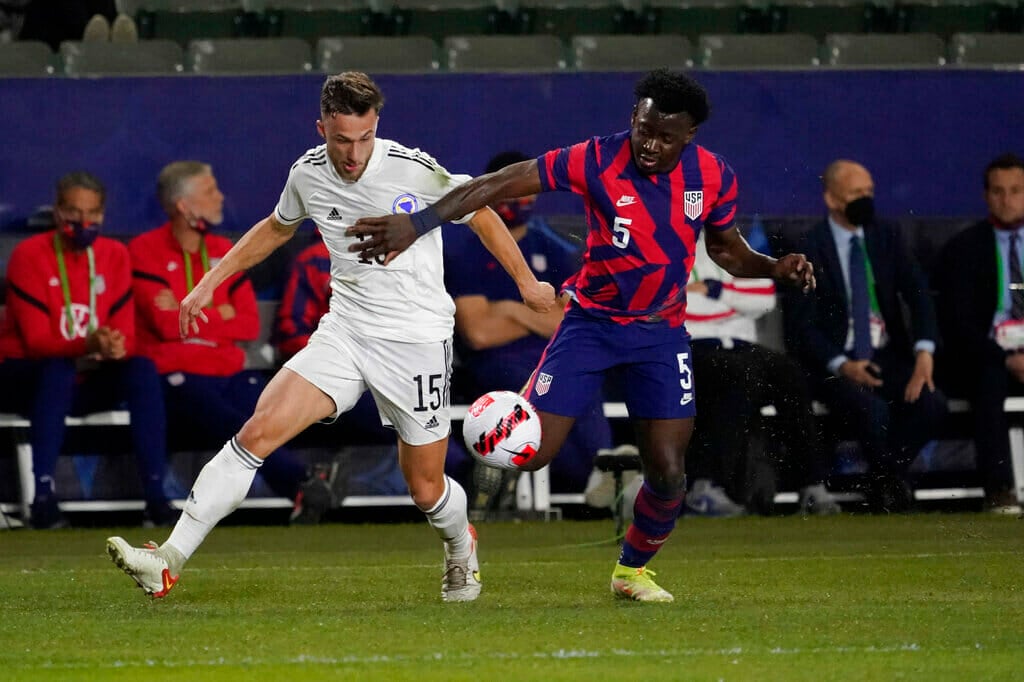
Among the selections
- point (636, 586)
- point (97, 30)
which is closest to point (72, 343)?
point (97, 30)

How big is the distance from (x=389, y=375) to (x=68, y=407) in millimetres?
4608

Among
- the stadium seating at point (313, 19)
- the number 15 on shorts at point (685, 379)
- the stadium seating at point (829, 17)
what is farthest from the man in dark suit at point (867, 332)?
the number 15 on shorts at point (685, 379)

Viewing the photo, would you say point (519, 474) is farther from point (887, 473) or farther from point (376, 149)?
point (376, 149)

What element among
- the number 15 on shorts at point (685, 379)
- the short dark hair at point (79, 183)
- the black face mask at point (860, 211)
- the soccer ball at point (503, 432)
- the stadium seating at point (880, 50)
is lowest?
the soccer ball at point (503, 432)

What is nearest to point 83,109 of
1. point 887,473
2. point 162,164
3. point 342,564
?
point 162,164

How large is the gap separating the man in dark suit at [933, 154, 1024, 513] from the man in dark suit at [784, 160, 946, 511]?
290 mm

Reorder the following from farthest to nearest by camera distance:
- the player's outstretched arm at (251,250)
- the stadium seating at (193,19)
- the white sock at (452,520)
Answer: the stadium seating at (193,19) → the player's outstretched arm at (251,250) → the white sock at (452,520)

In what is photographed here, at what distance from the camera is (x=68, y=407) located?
1096 cm

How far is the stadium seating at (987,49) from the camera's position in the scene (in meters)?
12.4

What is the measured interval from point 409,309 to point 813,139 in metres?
5.30

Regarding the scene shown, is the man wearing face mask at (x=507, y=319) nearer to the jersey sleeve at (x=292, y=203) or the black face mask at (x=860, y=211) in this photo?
the black face mask at (x=860, y=211)

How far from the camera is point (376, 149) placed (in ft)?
23.2

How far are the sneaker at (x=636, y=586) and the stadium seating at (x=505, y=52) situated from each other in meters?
5.80

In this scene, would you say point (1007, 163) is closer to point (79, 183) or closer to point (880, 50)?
point (880, 50)
